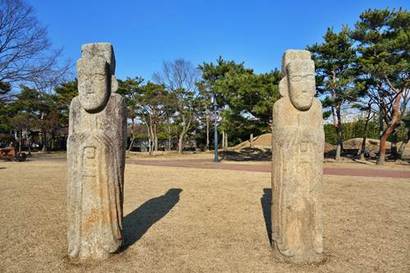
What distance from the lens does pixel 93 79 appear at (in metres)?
4.23

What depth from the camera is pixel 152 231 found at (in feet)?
18.9

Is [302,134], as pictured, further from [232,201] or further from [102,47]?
[232,201]

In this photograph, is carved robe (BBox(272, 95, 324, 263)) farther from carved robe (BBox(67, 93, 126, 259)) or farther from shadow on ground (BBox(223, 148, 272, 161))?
shadow on ground (BBox(223, 148, 272, 161))

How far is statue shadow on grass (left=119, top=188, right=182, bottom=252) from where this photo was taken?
17.9 ft

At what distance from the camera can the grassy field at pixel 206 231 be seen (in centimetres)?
428

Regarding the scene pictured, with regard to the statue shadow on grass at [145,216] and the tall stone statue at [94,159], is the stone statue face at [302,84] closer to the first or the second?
the tall stone statue at [94,159]

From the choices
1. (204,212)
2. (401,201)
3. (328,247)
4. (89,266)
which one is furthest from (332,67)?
(89,266)

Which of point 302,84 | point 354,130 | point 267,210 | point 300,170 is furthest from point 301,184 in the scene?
point 354,130

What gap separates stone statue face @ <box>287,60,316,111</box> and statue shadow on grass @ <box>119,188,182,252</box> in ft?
9.76

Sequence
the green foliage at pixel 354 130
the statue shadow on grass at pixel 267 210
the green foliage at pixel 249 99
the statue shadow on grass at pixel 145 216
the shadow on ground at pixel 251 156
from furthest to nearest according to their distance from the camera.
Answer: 1. the green foliage at pixel 354 130
2. the shadow on ground at pixel 251 156
3. the green foliage at pixel 249 99
4. the statue shadow on grass at pixel 267 210
5. the statue shadow on grass at pixel 145 216

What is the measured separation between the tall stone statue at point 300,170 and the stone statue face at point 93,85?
221 cm

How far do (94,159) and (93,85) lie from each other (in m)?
0.89

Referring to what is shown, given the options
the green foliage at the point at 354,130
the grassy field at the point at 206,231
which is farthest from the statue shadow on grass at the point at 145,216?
the green foliage at the point at 354,130

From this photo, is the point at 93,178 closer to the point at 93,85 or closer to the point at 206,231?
the point at 93,85
